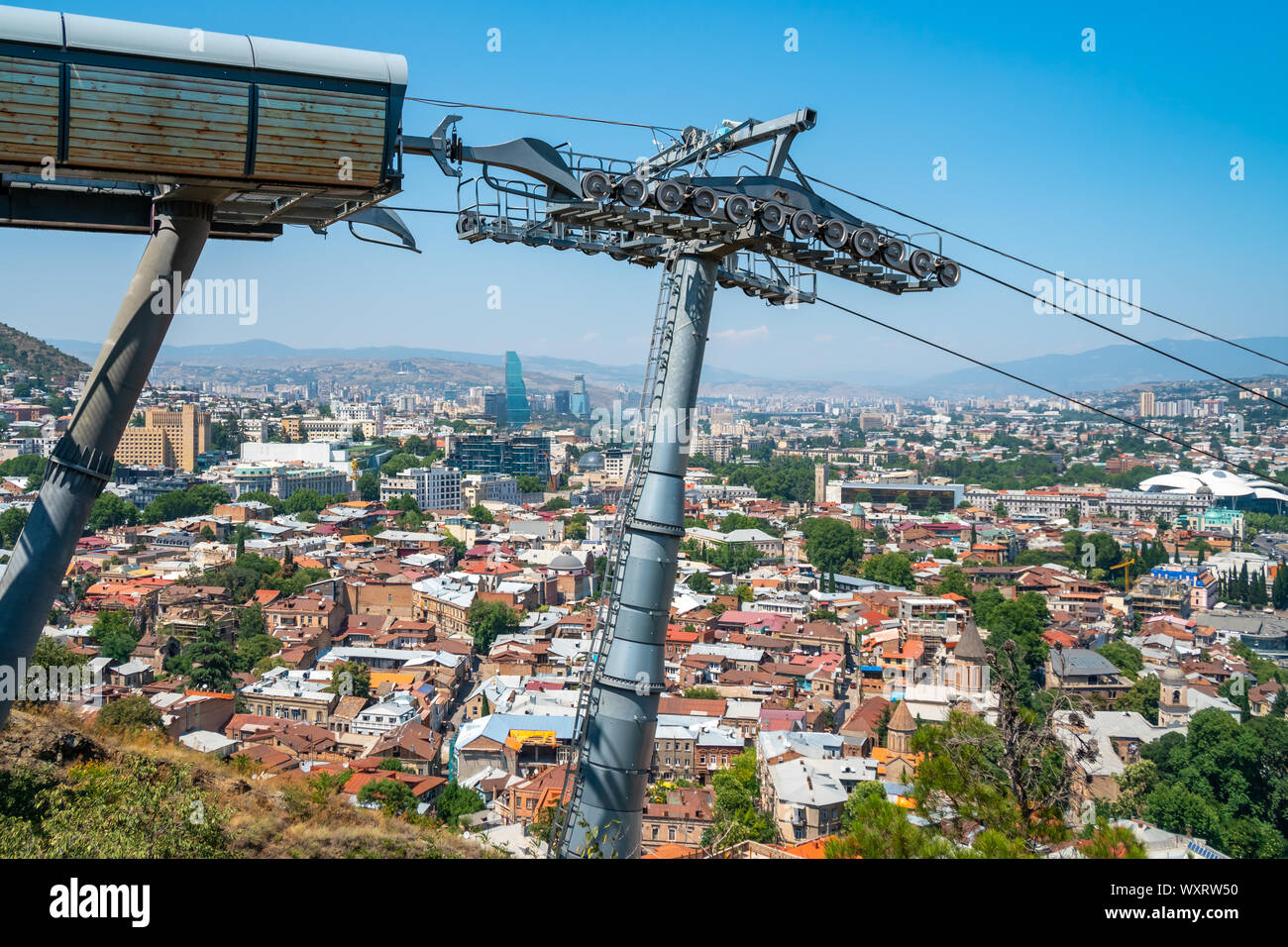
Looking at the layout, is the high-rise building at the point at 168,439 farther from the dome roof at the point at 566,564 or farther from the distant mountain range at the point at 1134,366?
the distant mountain range at the point at 1134,366

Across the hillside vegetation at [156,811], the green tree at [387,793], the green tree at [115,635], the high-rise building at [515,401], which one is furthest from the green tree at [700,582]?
the high-rise building at [515,401]

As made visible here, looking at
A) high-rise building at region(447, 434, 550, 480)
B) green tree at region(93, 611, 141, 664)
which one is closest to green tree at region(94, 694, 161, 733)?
green tree at region(93, 611, 141, 664)

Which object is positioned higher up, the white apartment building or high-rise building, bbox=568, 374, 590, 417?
high-rise building, bbox=568, 374, 590, 417

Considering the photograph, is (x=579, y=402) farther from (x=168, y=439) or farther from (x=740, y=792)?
(x=740, y=792)

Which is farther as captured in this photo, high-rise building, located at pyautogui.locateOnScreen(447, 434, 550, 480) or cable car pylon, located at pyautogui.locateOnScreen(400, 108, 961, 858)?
high-rise building, located at pyautogui.locateOnScreen(447, 434, 550, 480)

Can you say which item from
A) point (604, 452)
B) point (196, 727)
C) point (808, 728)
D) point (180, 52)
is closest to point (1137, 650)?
point (808, 728)
